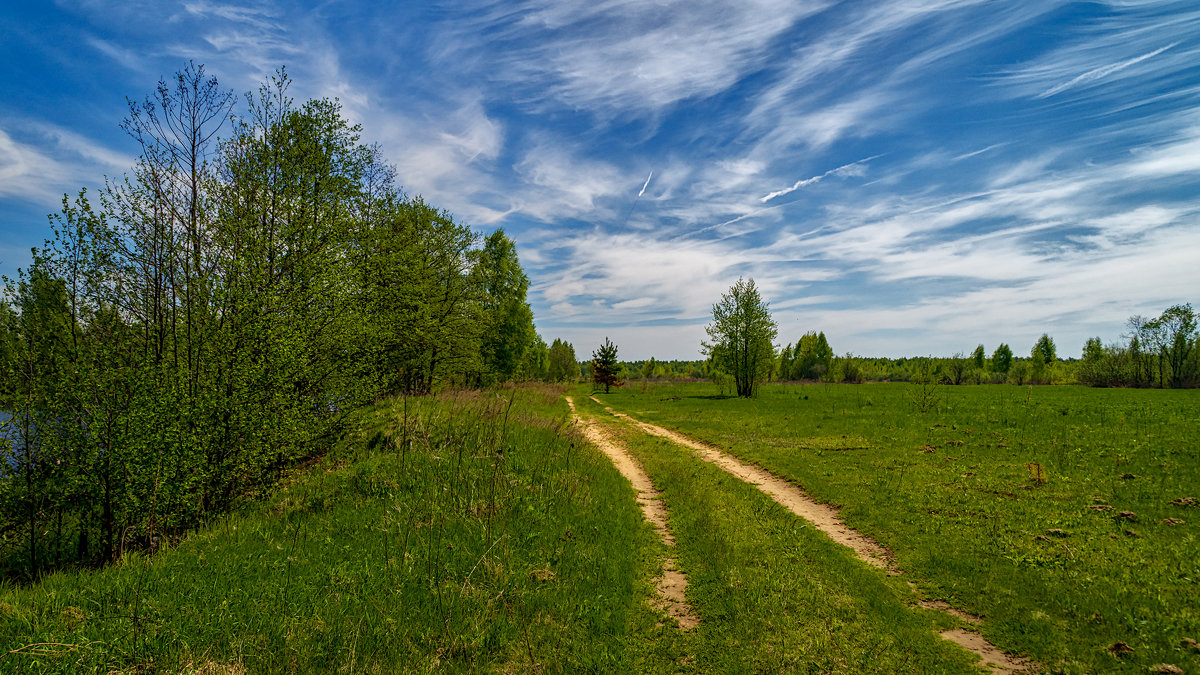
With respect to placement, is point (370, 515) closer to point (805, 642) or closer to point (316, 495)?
point (316, 495)

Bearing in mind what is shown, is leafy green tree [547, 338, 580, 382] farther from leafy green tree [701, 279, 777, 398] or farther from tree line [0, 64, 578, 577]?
tree line [0, 64, 578, 577]

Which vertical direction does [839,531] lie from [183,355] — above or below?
below

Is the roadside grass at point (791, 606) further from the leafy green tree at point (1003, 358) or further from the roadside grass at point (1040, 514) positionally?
the leafy green tree at point (1003, 358)

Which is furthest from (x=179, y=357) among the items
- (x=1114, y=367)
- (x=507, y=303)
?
(x=1114, y=367)

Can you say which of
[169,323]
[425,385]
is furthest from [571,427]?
[425,385]

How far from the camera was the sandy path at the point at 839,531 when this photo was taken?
4.97m

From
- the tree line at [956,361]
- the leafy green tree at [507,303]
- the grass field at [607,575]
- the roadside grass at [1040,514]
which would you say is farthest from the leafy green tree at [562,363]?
the grass field at [607,575]

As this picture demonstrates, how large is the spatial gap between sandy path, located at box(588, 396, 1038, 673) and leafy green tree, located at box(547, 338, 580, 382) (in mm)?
68943

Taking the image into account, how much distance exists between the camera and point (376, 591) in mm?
5836

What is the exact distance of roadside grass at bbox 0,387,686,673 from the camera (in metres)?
4.54

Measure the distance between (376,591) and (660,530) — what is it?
5294 millimetres

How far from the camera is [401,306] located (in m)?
22.9

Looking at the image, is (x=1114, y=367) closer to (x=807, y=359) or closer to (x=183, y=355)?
(x=807, y=359)

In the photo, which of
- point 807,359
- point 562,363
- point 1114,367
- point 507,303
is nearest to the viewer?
point 507,303
